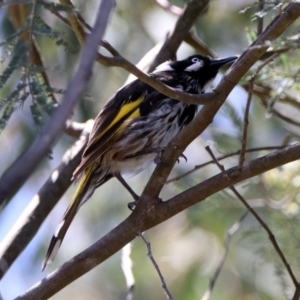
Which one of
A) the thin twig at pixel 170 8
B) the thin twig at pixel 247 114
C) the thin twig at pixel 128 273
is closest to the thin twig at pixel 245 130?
the thin twig at pixel 247 114

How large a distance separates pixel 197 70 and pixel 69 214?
3.93 feet

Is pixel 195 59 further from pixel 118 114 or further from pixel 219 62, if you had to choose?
pixel 118 114

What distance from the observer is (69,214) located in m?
3.51

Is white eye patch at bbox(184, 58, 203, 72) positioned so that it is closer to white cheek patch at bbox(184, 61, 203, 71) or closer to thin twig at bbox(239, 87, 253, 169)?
white cheek patch at bbox(184, 61, 203, 71)

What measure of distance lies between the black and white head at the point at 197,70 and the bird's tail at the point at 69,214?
0.83 meters

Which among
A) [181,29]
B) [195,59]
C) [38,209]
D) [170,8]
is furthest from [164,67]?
[38,209]

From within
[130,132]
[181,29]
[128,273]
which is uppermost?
[181,29]

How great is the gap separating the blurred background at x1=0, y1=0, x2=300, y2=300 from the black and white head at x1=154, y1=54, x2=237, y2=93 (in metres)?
0.19

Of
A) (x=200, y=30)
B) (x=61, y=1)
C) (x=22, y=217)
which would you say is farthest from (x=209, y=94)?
(x=200, y=30)

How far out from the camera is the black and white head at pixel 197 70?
4.08m

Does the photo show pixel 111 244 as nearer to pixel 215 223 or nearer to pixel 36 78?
pixel 36 78

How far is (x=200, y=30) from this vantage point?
17.6 ft

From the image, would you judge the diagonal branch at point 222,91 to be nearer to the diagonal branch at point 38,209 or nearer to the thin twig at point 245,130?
the thin twig at point 245,130

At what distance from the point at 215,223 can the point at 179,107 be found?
112 cm
